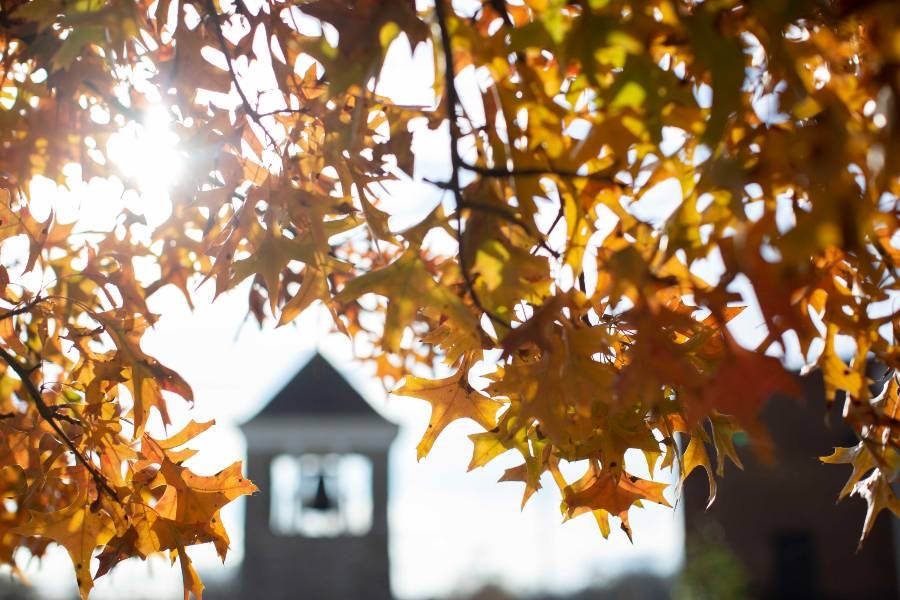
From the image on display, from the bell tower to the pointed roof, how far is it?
27 mm

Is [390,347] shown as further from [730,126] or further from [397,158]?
[730,126]

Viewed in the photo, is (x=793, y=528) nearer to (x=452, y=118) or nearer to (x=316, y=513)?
(x=316, y=513)

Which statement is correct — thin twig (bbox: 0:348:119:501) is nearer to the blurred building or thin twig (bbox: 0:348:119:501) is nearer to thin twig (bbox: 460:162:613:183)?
thin twig (bbox: 460:162:613:183)

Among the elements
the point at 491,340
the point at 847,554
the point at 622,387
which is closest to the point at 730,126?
the point at 622,387

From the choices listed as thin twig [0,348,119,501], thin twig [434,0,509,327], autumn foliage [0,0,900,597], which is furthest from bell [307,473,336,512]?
thin twig [434,0,509,327]

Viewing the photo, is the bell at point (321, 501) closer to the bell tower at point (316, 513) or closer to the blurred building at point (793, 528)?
the bell tower at point (316, 513)

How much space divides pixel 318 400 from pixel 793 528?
356 inches

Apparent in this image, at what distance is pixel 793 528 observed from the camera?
17.5 m

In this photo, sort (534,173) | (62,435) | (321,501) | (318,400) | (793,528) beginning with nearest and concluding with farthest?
(534,173) < (62,435) < (321,501) < (318,400) < (793,528)

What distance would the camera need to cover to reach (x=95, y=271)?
1863 millimetres

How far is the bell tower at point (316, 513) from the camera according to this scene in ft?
45.2

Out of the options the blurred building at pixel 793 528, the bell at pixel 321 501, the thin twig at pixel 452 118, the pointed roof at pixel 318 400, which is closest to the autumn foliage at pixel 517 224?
the thin twig at pixel 452 118

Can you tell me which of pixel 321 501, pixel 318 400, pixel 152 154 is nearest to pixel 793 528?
pixel 318 400

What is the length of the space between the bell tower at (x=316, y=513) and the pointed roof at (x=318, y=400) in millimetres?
27
